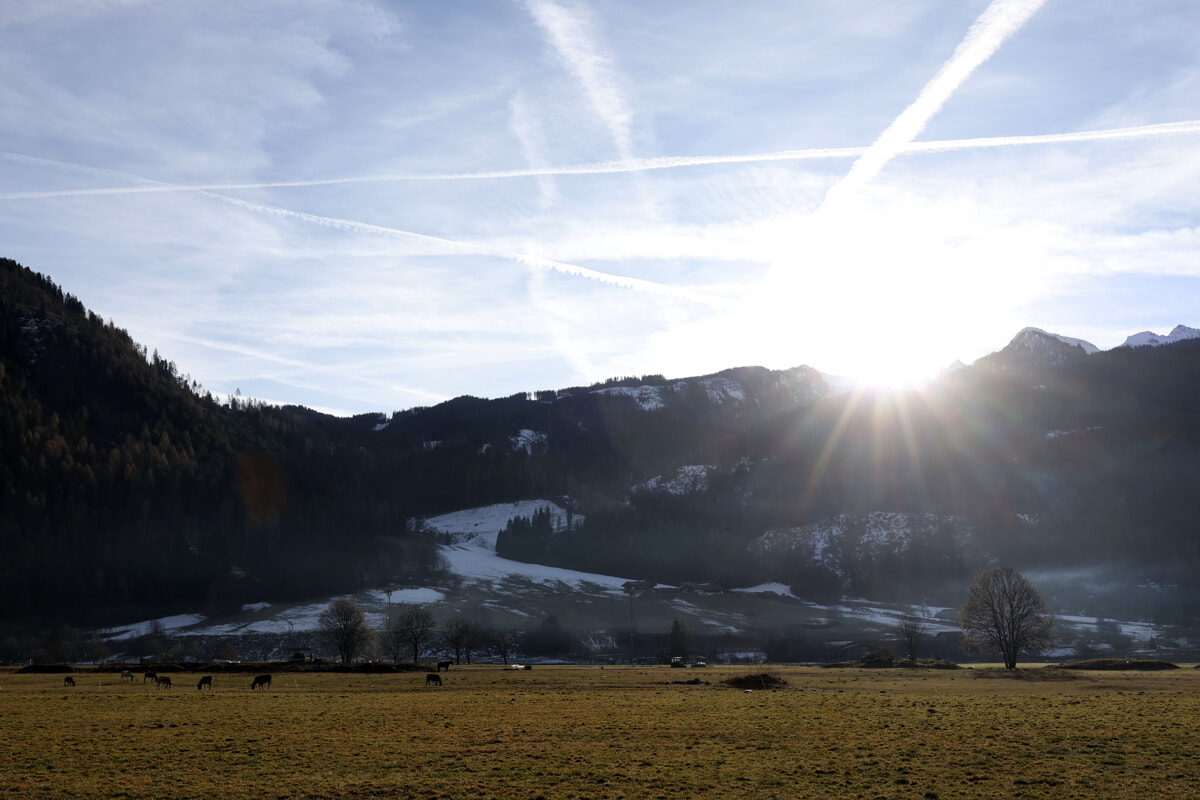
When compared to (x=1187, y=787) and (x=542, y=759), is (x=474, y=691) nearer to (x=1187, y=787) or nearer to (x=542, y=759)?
(x=542, y=759)

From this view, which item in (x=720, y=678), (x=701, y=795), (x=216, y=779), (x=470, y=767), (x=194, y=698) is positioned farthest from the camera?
(x=720, y=678)

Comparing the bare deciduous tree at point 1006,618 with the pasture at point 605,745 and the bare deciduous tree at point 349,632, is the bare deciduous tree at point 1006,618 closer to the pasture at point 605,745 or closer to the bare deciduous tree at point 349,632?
the pasture at point 605,745

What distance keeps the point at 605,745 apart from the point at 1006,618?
124273 mm

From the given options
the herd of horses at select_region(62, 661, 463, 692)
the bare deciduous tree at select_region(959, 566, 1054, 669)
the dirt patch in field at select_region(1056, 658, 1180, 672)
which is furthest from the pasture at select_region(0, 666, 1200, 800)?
the bare deciduous tree at select_region(959, 566, 1054, 669)

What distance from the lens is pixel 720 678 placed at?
354 ft

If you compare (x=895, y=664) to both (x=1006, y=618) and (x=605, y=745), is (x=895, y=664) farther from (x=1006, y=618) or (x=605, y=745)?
(x=605, y=745)

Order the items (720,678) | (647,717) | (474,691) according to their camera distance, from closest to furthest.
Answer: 1. (647,717)
2. (474,691)
3. (720,678)

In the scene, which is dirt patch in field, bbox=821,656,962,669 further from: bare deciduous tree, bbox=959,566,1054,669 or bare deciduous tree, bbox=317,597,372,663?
bare deciduous tree, bbox=317,597,372,663

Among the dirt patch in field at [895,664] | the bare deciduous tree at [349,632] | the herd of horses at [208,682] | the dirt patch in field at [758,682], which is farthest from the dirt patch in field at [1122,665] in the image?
the bare deciduous tree at [349,632]

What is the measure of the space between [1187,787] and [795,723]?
22802mm

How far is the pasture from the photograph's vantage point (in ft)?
104

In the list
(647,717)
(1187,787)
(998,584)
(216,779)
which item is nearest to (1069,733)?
(1187,787)

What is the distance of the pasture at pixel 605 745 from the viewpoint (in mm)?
31703

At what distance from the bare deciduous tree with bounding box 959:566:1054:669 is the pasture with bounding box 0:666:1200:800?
71438 mm
